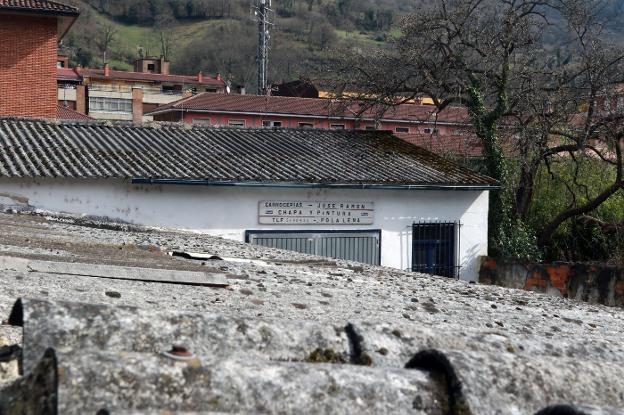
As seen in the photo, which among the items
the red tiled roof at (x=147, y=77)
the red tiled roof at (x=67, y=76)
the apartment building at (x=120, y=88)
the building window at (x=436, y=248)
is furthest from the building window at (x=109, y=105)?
the building window at (x=436, y=248)

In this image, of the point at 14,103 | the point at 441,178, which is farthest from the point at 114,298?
the point at 14,103

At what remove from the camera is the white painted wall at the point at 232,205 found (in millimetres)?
18953

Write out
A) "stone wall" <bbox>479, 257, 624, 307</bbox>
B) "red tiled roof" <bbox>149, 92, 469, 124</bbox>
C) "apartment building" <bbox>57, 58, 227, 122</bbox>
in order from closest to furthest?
"stone wall" <bbox>479, 257, 624, 307</bbox>
"red tiled roof" <bbox>149, 92, 469, 124</bbox>
"apartment building" <bbox>57, 58, 227, 122</bbox>

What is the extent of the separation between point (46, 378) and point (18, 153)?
61.0 feet

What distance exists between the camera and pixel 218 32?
10688cm

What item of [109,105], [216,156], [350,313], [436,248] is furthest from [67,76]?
[350,313]

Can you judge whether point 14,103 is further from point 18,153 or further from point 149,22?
point 149,22

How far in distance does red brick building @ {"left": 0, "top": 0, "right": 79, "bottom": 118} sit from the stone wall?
1692 cm

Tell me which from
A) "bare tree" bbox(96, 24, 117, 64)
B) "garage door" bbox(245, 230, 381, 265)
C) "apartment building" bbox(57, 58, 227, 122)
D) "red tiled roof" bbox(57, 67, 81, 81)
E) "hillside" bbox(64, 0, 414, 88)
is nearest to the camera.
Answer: "garage door" bbox(245, 230, 381, 265)

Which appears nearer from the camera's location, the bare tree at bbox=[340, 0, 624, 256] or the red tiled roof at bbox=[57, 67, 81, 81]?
the bare tree at bbox=[340, 0, 624, 256]

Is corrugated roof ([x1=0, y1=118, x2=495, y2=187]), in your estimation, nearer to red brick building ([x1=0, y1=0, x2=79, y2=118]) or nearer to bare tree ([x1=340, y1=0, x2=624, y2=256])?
bare tree ([x1=340, y1=0, x2=624, y2=256])

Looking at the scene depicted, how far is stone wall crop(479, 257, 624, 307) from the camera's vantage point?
14.7 m

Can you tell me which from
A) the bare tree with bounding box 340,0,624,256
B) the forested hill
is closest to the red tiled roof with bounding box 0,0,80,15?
the bare tree with bounding box 340,0,624,256

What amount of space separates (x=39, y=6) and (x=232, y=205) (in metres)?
11.4
